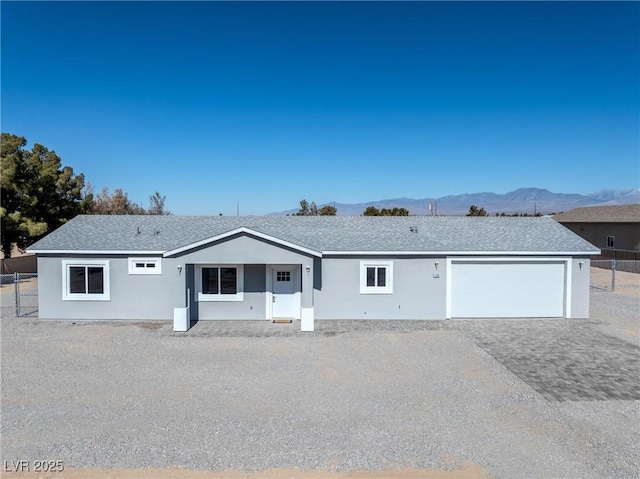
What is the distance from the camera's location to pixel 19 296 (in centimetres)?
1720

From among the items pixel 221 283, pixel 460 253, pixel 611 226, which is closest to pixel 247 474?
pixel 221 283

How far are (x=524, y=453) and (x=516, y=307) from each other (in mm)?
10303

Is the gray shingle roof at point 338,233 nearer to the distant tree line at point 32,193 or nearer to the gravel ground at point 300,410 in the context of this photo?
the gravel ground at point 300,410

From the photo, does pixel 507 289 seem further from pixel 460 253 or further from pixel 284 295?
pixel 284 295

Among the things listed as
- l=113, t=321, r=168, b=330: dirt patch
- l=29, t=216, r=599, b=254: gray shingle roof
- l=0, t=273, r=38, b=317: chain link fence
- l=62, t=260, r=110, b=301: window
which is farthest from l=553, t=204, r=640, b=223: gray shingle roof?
l=0, t=273, r=38, b=317: chain link fence

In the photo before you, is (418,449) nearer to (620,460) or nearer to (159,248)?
(620,460)

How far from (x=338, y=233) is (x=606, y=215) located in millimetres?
32392

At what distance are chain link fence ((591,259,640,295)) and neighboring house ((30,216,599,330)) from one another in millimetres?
9425

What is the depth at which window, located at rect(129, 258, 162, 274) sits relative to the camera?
603 inches

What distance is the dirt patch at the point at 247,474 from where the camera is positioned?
241 inches

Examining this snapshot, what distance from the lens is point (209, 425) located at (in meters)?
7.60

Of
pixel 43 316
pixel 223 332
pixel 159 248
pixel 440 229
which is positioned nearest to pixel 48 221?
pixel 43 316

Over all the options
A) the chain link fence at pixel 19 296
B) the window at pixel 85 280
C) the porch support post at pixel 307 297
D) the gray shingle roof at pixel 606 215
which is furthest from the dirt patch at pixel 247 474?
the gray shingle roof at pixel 606 215

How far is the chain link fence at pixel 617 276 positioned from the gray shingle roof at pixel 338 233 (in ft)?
27.4
